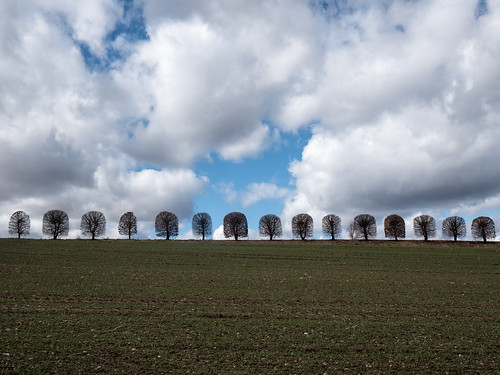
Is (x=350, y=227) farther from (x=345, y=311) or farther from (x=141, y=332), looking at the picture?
(x=141, y=332)

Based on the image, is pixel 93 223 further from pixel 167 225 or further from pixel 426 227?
pixel 426 227

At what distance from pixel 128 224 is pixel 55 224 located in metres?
16.0

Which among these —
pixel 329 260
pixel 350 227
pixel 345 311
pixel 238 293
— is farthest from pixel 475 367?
pixel 350 227

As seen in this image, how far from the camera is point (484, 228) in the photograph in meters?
82.6

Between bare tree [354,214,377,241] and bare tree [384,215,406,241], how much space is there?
539 centimetres

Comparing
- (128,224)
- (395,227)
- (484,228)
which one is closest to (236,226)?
(128,224)

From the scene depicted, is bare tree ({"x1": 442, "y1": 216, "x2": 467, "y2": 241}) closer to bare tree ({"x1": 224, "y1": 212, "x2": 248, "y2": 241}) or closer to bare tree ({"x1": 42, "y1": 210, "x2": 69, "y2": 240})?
bare tree ({"x1": 224, "y1": 212, "x2": 248, "y2": 241})

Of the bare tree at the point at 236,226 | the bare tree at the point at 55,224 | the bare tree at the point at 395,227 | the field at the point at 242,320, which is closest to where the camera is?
the field at the point at 242,320

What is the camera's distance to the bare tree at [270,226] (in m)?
87.1

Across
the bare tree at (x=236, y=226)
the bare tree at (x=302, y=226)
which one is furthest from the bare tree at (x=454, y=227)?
the bare tree at (x=236, y=226)

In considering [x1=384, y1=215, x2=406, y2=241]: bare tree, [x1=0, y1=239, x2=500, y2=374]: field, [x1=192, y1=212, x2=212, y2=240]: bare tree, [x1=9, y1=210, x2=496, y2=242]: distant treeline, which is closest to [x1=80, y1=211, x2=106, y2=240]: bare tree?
[x1=9, y1=210, x2=496, y2=242]: distant treeline

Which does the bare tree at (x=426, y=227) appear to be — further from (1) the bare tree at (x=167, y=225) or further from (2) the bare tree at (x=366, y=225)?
(1) the bare tree at (x=167, y=225)

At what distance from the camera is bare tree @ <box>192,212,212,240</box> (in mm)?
88000

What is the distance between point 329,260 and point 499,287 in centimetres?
1668
